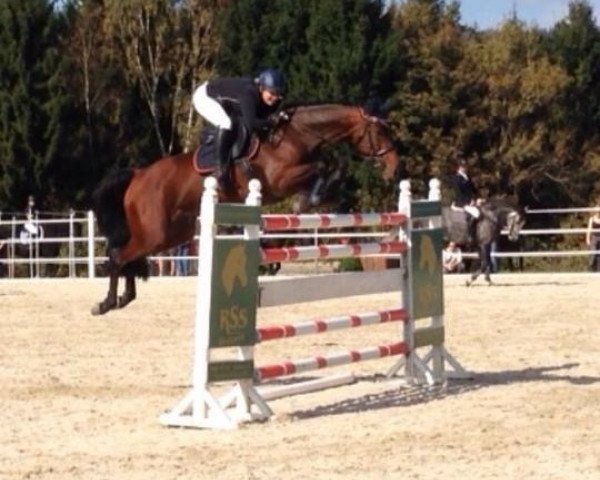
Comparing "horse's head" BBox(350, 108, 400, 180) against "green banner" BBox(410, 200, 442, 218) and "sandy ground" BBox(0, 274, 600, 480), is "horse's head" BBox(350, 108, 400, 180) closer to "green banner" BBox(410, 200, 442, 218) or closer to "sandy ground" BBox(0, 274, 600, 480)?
"green banner" BBox(410, 200, 442, 218)

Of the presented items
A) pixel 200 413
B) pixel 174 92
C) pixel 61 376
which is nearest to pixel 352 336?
pixel 61 376

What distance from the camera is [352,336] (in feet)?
50.1

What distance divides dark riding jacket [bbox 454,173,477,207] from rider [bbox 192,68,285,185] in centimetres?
1306

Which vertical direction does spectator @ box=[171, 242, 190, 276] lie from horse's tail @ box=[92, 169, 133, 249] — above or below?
below

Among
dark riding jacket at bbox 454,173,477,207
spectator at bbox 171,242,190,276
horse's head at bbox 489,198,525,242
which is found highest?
dark riding jacket at bbox 454,173,477,207

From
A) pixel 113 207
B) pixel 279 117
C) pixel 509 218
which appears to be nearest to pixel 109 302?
pixel 113 207

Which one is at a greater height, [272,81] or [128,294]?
[272,81]

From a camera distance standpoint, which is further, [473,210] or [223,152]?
[473,210]

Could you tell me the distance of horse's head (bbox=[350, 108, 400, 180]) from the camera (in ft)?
39.0

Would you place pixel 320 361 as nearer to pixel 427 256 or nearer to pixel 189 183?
pixel 427 256

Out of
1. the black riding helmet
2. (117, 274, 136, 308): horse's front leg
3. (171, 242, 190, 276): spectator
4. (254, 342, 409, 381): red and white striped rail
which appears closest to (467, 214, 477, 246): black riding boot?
(171, 242, 190, 276): spectator

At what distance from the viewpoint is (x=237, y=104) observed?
12.1 m

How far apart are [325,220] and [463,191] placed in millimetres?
15383

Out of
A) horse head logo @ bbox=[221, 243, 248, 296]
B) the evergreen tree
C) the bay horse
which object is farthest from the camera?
the evergreen tree
